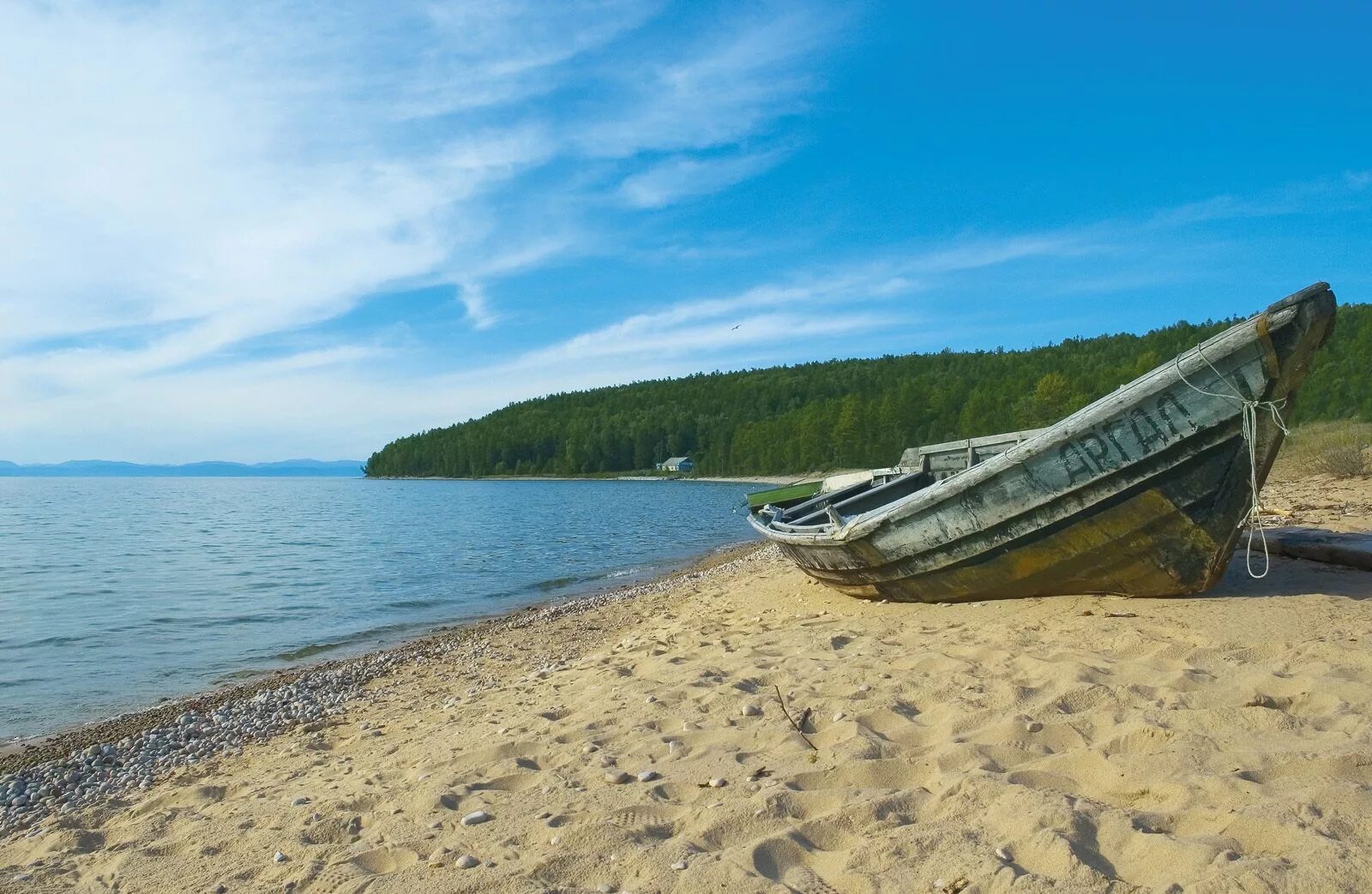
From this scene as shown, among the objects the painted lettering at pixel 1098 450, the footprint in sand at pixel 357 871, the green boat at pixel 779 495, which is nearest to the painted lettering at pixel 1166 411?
the painted lettering at pixel 1098 450

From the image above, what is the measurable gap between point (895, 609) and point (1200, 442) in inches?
122

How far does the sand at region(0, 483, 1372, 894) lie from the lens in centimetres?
316

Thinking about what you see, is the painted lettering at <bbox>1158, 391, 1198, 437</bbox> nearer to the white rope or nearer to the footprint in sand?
the white rope

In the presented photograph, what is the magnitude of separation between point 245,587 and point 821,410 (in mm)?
86987

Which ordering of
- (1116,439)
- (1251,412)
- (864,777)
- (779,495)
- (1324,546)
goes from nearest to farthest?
(864,777) → (1251,412) → (1116,439) → (1324,546) → (779,495)

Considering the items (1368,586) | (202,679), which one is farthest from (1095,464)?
(202,679)

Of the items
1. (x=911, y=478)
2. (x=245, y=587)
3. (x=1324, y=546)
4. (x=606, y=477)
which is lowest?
(x=606, y=477)

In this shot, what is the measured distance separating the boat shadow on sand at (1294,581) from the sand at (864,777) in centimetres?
4

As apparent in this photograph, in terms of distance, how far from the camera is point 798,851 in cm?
336

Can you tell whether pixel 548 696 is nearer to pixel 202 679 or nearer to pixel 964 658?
pixel 964 658

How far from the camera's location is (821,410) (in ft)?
336

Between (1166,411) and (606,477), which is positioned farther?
(606,477)

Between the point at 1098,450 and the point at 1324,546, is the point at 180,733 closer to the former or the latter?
the point at 1098,450

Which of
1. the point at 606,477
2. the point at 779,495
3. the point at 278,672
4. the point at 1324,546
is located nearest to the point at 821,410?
the point at 606,477
